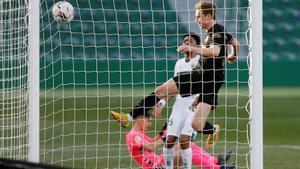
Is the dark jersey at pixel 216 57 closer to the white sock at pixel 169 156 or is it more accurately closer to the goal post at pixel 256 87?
the goal post at pixel 256 87

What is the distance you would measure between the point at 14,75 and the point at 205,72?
1707mm

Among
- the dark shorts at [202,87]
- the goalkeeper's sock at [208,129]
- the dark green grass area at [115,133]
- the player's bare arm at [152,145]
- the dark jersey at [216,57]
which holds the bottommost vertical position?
the dark green grass area at [115,133]

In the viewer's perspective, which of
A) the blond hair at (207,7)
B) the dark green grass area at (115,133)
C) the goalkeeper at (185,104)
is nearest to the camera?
the blond hair at (207,7)

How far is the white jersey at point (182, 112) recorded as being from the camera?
382 inches

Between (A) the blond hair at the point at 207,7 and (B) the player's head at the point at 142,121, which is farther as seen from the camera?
(B) the player's head at the point at 142,121

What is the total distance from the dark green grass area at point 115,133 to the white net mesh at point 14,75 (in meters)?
0.40

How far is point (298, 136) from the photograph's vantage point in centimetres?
1525

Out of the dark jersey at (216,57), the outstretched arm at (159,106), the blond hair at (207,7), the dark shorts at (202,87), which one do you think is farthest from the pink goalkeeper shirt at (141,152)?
the blond hair at (207,7)

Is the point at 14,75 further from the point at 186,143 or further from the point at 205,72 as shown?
the point at 186,143

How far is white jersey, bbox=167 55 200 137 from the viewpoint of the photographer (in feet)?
31.8

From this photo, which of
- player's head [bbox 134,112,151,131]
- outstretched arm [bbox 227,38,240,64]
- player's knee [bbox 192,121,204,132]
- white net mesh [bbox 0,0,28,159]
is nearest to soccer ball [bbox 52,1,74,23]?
white net mesh [bbox 0,0,28,159]

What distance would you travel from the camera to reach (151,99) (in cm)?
969

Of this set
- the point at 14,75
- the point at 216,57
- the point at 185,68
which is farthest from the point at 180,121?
the point at 14,75

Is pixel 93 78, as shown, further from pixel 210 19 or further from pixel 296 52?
pixel 210 19
